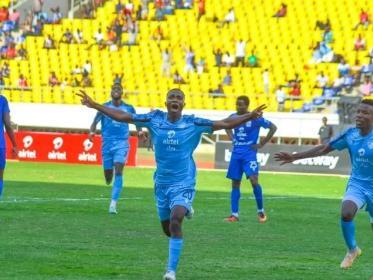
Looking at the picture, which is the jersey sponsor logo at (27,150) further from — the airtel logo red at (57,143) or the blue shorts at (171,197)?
the blue shorts at (171,197)

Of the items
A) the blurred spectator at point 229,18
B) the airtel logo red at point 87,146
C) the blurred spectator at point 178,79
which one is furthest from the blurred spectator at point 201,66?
the airtel logo red at point 87,146

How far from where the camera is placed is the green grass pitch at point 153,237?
14102 mm

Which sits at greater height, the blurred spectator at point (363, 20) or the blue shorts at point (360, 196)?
the blurred spectator at point (363, 20)

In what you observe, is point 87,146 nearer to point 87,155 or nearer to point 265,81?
point 87,155

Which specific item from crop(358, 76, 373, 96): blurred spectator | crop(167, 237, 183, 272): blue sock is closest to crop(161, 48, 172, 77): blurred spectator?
crop(358, 76, 373, 96): blurred spectator

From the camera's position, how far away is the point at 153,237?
59.3 ft

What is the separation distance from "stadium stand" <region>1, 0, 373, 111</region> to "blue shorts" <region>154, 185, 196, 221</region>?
33.9m

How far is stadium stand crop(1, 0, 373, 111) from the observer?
164 feet

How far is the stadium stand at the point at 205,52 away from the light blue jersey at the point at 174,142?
33.9 m

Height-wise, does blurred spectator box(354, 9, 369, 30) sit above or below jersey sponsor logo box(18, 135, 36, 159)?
above

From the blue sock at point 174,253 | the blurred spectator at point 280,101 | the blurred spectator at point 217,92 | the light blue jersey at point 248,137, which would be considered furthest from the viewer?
the blurred spectator at point 217,92

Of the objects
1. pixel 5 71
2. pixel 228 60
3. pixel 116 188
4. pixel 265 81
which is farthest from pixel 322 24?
pixel 116 188

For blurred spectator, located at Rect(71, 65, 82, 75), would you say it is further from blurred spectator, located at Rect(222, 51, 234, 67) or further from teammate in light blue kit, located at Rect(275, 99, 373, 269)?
teammate in light blue kit, located at Rect(275, 99, 373, 269)

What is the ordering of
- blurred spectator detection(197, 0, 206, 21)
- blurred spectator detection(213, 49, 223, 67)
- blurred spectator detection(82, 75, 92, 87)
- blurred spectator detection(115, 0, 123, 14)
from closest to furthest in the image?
blurred spectator detection(213, 49, 223, 67), blurred spectator detection(82, 75, 92, 87), blurred spectator detection(197, 0, 206, 21), blurred spectator detection(115, 0, 123, 14)
